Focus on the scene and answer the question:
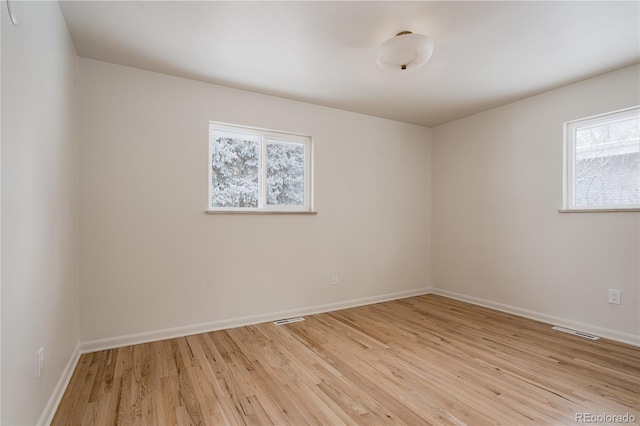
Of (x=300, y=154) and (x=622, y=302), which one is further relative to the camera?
(x=300, y=154)

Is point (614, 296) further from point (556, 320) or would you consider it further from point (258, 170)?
point (258, 170)

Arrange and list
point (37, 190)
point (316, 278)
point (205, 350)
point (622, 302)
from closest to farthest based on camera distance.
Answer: point (37, 190), point (205, 350), point (622, 302), point (316, 278)

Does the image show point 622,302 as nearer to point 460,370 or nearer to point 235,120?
point 460,370

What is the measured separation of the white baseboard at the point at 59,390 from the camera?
1673 mm

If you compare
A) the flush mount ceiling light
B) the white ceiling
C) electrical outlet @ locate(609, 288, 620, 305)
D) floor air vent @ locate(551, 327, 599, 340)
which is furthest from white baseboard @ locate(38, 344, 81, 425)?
electrical outlet @ locate(609, 288, 620, 305)

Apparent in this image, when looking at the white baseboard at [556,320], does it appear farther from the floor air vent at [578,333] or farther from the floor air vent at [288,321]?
the floor air vent at [288,321]

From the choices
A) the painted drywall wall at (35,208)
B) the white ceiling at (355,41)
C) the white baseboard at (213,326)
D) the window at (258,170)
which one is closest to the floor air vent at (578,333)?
the white baseboard at (213,326)

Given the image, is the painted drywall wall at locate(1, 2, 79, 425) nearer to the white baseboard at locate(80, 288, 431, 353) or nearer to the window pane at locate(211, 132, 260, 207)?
the white baseboard at locate(80, 288, 431, 353)

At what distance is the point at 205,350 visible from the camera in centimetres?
262

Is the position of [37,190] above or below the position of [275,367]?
above

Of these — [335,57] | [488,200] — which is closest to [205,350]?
[335,57]

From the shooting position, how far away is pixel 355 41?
94.1 inches

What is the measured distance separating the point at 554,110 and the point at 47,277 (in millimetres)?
4430

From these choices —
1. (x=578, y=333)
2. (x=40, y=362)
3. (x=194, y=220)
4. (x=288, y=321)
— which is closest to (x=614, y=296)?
(x=578, y=333)
